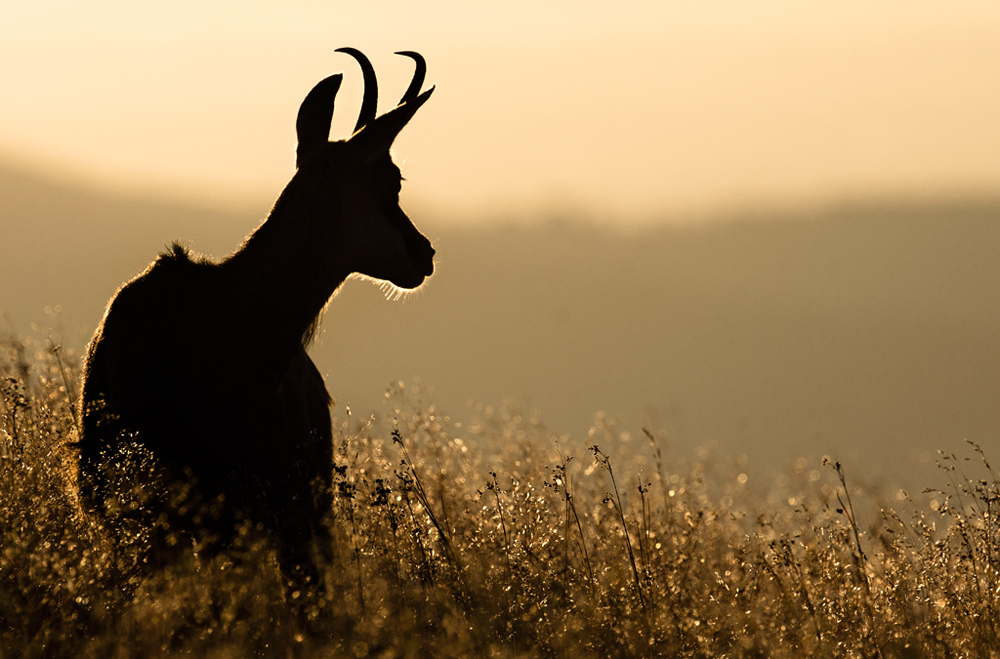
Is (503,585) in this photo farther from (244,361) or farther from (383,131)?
(383,131)

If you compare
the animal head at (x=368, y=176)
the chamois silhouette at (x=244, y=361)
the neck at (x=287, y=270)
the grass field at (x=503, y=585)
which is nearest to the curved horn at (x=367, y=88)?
the animal head at (x=368, y=176)

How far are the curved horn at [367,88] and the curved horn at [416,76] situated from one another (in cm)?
14

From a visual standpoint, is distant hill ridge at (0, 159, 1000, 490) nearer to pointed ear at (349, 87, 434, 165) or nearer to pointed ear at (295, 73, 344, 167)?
pointed ear at (295, 73, 344, 167)

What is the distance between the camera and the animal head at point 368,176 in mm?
4969

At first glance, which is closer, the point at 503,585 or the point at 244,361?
the point at 503,585

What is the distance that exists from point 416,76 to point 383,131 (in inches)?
19.1

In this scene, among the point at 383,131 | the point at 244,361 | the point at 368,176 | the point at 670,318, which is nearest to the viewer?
the point at 244,361

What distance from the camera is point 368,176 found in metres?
5.10

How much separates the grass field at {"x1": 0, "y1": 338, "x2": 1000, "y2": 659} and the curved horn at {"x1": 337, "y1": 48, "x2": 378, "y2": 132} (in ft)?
4.80

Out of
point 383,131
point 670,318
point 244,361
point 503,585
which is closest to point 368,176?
point 383,131

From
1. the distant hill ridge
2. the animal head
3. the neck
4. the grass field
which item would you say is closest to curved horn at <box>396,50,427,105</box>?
the animal head

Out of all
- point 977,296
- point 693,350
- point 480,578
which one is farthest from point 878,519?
point 977,296

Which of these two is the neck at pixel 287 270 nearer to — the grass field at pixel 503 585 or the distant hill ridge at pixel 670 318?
the grass field at pixel 503 585

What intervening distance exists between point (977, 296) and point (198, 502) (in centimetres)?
11273
